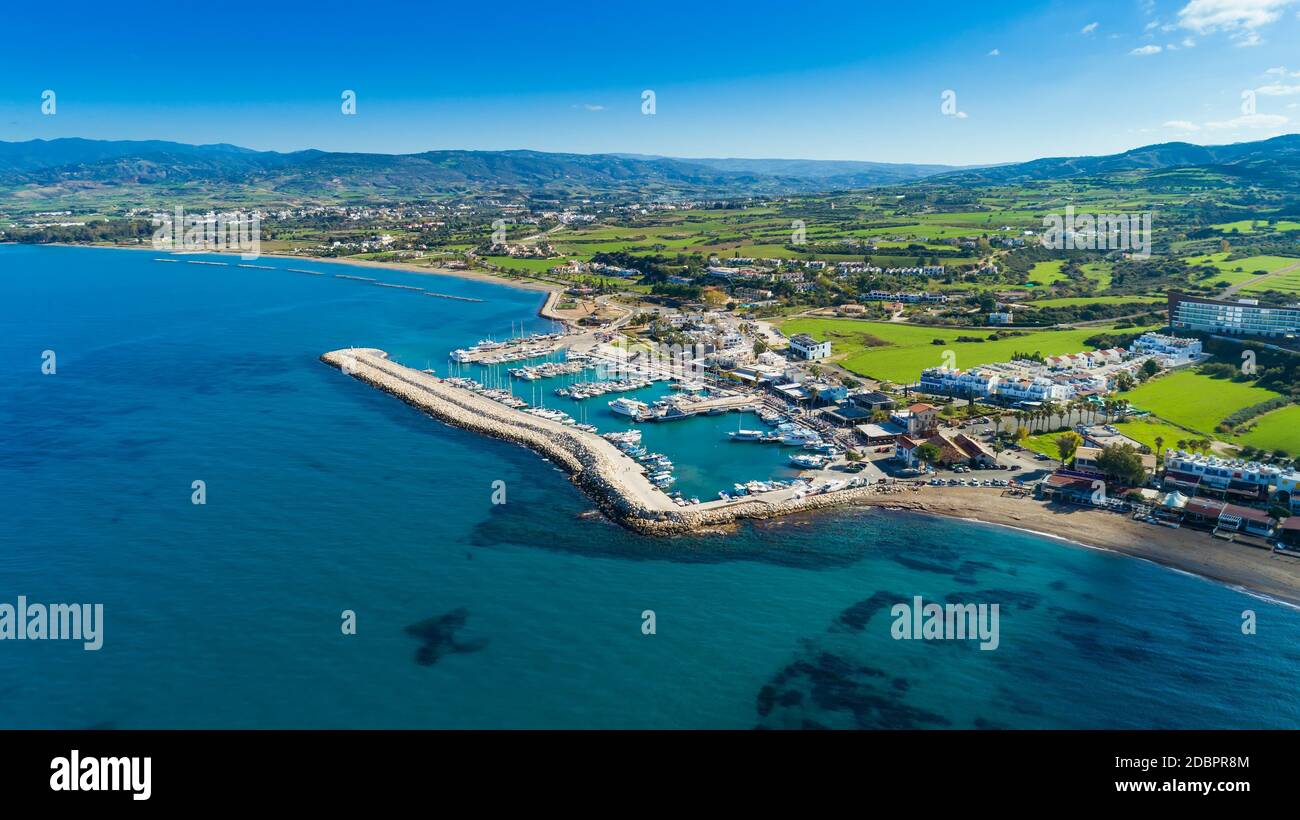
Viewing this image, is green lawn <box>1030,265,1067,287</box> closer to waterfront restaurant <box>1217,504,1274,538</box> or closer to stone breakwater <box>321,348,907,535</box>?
waterfront restaurant <box>1217,504,1274,538</box>

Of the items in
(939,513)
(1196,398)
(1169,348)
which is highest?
(1169,348)

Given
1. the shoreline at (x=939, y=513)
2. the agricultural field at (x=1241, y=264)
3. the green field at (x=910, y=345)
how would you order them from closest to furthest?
the shoreline at (x=939, y=513), the green field at (x=910, y=345), the agricultural field at (x=1241, y=264)

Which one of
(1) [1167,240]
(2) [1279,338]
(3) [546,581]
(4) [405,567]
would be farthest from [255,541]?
(1) [1167,240]

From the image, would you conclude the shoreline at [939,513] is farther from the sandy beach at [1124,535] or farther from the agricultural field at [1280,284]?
the agricultural field at [1280,284]

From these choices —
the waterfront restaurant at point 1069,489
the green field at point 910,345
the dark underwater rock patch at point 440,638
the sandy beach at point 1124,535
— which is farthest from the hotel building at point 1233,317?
the dark underwater rock patch at point 440,638

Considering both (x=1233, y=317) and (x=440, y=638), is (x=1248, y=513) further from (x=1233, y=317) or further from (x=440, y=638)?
(x=1233, y=317)

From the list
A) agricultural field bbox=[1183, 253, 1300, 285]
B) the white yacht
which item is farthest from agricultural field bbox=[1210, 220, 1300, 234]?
the white yacht

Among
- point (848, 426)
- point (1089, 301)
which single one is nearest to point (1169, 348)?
point (1089, 301)
